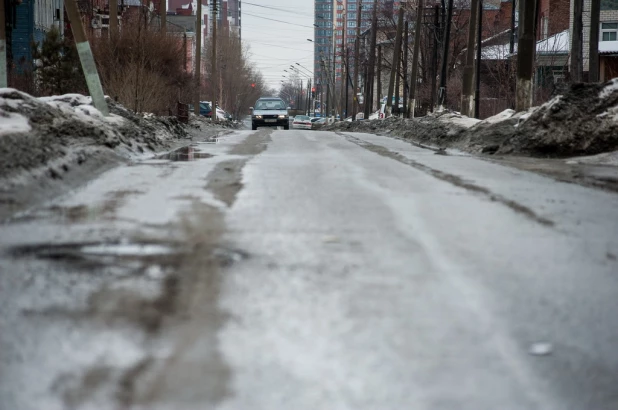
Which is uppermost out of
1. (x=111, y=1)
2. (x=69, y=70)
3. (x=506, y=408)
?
(x=111, y=1)

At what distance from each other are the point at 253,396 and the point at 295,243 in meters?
A: 2.31

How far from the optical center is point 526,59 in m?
20.8

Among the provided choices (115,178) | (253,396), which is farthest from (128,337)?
(115,178)

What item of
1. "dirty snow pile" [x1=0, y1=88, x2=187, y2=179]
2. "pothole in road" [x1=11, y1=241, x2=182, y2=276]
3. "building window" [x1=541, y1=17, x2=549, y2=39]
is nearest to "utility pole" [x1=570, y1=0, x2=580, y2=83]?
"dirty snow pile" [x1=0, y1=88, x2=187, y2=179]

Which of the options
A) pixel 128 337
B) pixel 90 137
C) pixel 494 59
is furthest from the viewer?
pixel 494 59

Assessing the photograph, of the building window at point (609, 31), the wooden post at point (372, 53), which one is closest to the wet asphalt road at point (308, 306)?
the wooden post at point (372, 53)

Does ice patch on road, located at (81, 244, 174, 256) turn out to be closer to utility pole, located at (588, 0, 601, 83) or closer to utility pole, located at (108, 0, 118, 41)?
utility pole, located at (108, 0, 118, 41)

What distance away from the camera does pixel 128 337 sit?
3373 millimetres

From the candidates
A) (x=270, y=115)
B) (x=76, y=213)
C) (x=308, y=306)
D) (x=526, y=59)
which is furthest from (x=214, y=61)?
(x=308, y=306)

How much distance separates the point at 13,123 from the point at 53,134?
82 centimetres

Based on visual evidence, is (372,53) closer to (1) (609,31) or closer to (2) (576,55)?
(1) (609,31)

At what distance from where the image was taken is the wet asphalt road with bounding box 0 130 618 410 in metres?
3.01

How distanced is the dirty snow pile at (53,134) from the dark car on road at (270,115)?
29916mm

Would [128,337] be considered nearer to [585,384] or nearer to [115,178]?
[585,384]
